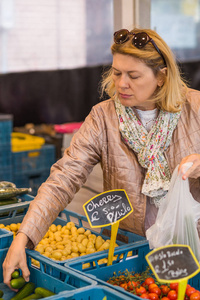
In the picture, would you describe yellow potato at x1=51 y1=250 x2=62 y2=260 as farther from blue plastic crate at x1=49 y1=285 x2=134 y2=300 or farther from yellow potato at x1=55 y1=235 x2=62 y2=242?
blue plastic crate at x1=49 y1=285 x2=134 y2=300

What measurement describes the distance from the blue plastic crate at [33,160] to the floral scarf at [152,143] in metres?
2.66

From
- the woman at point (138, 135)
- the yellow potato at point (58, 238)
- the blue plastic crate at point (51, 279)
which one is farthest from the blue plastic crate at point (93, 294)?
the yellow potato at point (58, 238)

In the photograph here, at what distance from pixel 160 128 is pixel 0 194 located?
3.16ft

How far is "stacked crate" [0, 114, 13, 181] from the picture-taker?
4402mm

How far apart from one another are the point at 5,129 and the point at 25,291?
Result: 2.96m

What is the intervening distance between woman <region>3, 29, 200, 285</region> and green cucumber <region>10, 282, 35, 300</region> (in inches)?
10.7

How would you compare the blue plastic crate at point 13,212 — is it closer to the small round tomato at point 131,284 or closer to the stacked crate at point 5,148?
the small round tomato at point 131,284

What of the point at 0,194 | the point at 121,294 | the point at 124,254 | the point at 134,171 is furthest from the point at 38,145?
the point at 121,294

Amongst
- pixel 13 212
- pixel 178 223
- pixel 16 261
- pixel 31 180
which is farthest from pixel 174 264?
pixel 31 180

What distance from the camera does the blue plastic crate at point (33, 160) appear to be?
4543mm

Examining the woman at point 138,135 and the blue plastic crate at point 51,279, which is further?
the woman at point 138,135

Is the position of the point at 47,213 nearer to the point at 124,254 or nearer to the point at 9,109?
the point at 124,254

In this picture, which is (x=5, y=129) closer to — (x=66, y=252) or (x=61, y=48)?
(x=66, y=252)

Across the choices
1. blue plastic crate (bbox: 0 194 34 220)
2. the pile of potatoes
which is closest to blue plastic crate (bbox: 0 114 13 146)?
blue plastic crate (bbox: 0 194 34 220)
